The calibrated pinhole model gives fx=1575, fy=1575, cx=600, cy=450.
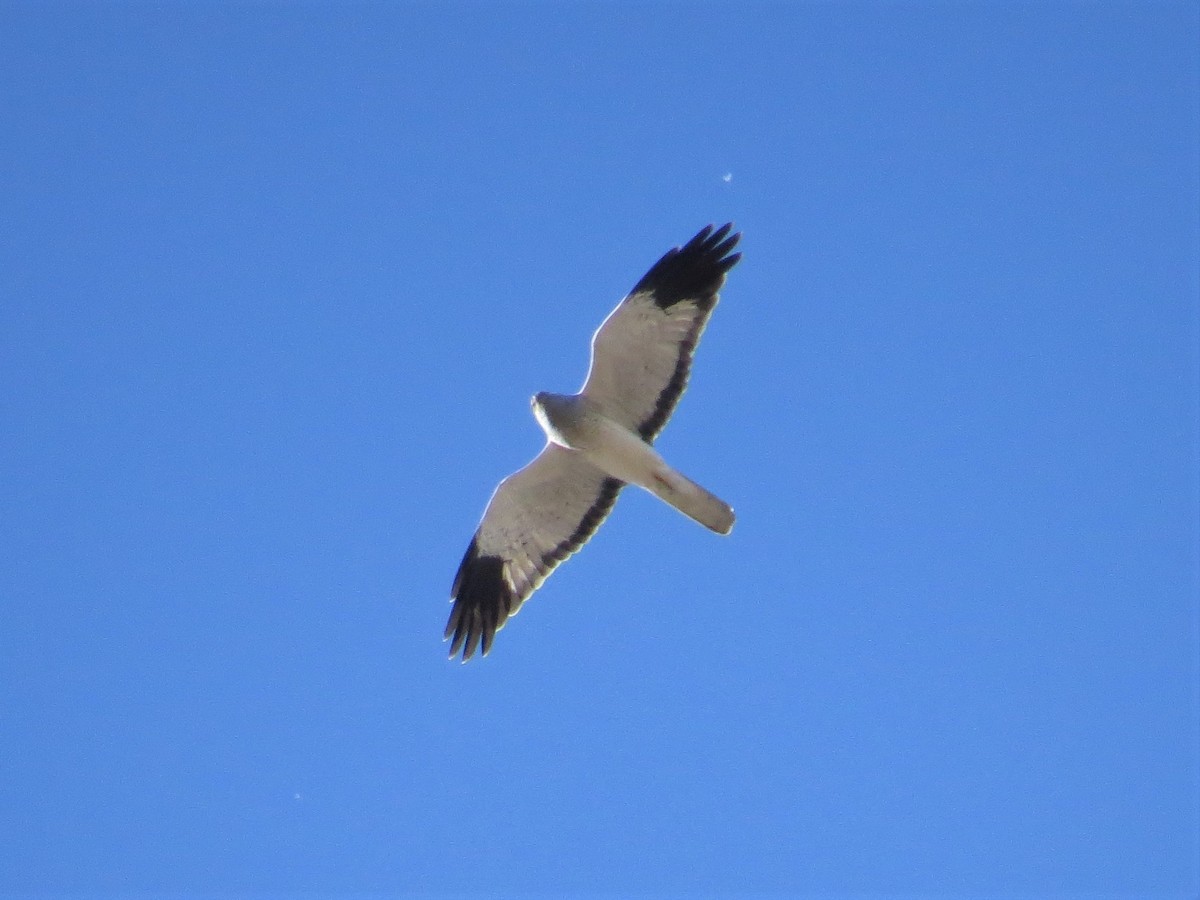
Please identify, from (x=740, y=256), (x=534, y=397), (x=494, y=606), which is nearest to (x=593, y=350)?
(x=534, y=397)

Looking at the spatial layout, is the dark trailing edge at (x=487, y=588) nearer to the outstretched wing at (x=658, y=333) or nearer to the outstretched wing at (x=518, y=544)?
the outstretched wing at (x=518, y=544)

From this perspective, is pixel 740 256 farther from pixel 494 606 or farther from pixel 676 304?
pixel 494 606

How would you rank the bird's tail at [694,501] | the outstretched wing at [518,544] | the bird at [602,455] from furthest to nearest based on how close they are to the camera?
the outstretched wing at [518,544]
the bird at [602,455]
the bird's tail at [694,501]

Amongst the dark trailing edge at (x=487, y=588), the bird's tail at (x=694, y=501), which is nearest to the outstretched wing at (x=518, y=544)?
the dark trailing edge at (x=487, y=588)

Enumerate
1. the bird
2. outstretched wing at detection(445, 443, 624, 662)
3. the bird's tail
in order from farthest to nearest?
outstretched wing at detection(445, 443, 624, 662) < the bird < the bird's tail

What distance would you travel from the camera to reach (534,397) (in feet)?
37.0

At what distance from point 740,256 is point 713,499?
1.81 m

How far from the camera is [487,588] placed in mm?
11852

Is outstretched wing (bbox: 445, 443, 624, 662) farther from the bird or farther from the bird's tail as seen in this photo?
the bird's tail

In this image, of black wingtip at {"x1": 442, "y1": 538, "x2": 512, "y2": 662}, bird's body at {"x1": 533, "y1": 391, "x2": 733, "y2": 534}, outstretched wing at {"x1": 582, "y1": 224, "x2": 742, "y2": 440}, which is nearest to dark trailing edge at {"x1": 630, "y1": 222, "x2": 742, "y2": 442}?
outstretched wing at {"x1": 582, "y1": 224, "x2": 742, "y2": 440}

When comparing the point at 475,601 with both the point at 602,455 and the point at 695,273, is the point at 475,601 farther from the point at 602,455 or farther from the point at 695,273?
the point at 695,273

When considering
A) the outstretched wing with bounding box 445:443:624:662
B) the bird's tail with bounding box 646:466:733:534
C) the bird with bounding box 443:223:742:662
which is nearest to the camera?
the bird's tail with bounding box 646:466:733:534

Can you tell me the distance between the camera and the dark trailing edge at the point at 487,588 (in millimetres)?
11773

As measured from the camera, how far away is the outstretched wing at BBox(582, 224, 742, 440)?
11.1m
